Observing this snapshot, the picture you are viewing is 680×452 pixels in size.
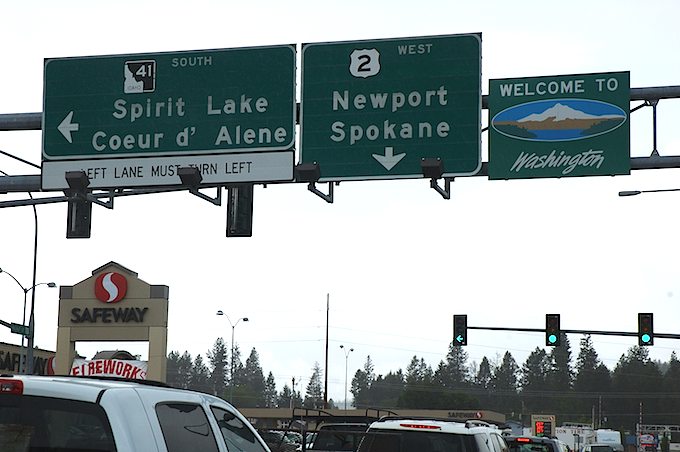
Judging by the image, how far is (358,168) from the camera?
19469 millimetres

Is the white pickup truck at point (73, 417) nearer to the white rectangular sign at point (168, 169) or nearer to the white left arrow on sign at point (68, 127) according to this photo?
the white rectangular sign at point (168, 169)

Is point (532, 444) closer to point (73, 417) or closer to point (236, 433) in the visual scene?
point (236, 433)

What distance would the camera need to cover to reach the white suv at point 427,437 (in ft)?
44.9

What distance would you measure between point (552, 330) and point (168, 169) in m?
28.1

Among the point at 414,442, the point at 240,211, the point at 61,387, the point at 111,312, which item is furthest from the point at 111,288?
the point at 61,387

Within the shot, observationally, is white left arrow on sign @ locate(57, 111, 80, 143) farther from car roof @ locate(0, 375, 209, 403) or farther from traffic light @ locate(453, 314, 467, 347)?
traffic light @ locate(453, 314, 467, 347)

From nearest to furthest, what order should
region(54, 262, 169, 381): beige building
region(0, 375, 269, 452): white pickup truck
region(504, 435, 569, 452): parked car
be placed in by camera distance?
region(0, 375, 269, 452): white pickup truck < region(504, 435, 569, 452): parked car < region(54, 262, 169, 381): beige building

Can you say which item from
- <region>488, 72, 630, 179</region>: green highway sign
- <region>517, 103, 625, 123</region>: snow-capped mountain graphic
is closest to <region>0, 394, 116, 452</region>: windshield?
<region>488, 72, 630, 179</region>: green highway sign

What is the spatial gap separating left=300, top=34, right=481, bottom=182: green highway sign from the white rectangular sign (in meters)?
0.54

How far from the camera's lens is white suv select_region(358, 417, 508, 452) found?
13695 mm

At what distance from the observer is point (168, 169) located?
20.3m

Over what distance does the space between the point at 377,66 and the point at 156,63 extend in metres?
3.96

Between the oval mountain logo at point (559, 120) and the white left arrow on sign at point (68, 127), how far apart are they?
7.24m

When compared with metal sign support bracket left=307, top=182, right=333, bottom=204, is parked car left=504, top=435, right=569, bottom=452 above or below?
below
